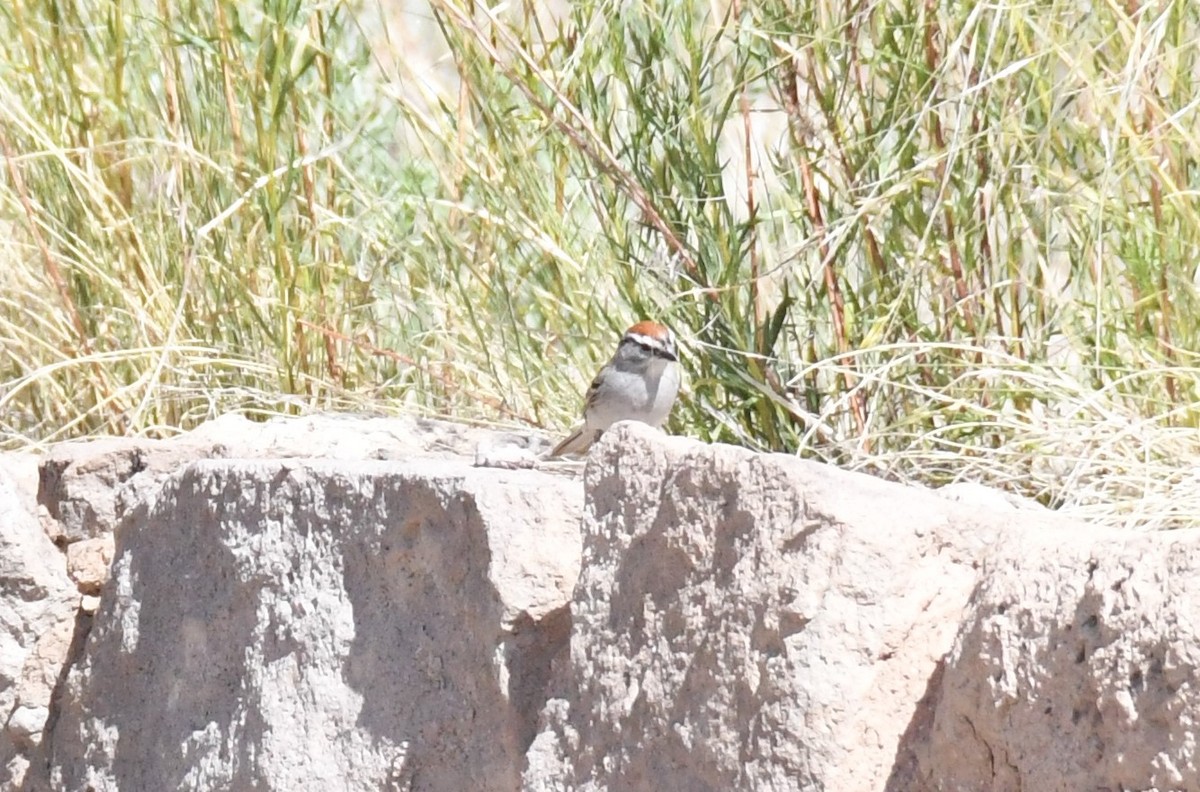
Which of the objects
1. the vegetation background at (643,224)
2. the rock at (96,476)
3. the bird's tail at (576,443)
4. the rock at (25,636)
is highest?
the vegetation background at (643,224)

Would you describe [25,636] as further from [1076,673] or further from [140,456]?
[1076,673]

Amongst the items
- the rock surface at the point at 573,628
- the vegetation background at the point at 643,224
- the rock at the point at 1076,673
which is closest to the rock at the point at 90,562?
the rock surface at the point at 573,628

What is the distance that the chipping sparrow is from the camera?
3021mm

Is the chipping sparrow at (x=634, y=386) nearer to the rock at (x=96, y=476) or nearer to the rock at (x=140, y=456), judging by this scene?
the rock at (x=140, y=456)

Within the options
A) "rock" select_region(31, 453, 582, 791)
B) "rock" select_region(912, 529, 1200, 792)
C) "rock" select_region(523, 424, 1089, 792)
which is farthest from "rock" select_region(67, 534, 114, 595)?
"rock" select_region(912, 529, 1200, 792)

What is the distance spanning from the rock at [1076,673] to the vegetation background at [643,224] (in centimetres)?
63

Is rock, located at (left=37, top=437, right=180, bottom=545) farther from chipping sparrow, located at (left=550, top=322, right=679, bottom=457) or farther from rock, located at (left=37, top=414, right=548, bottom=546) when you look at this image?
chipping sparrow, located at (left=550, top=322, right=679, bottom=457)

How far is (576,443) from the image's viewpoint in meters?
3.29

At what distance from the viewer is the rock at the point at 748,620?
5.52 ft

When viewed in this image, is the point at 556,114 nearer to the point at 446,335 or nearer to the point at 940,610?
the point at 446,335

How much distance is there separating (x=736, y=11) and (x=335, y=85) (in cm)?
133

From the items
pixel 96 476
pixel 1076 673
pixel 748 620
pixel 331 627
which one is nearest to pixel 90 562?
pixel 96 476

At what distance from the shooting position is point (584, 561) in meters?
2.01

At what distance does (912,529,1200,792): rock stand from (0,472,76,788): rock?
1574mm
